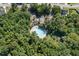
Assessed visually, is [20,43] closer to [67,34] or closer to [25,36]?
[25,36]

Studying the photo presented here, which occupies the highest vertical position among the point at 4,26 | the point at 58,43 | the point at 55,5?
the point at 55,5

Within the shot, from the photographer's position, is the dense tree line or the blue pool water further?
the blue pool water

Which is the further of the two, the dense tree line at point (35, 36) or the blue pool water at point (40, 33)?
the blue pool water at point (40, 33)

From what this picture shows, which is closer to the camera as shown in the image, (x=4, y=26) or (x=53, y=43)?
(x=53, y=43)

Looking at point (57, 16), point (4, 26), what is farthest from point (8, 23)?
point (57, 16)

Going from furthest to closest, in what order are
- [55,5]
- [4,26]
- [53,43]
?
[55,5] < [4,26] < [53,43]

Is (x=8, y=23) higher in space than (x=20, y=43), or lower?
higher

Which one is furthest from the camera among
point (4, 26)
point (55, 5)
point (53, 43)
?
point (55, 5)
